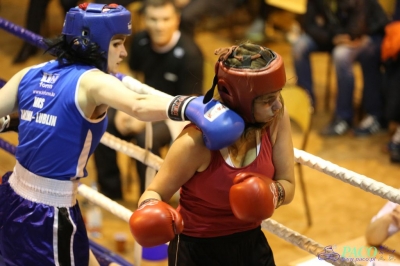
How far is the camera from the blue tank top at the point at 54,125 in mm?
2221

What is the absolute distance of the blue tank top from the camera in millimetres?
2221

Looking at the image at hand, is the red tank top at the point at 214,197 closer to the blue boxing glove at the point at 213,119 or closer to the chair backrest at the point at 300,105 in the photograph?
the blue boxing glove at the point at 213,119

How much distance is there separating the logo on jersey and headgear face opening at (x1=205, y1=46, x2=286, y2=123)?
578 millimetres

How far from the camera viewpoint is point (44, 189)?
230 centimetres

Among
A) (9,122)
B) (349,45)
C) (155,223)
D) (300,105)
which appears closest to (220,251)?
(155,223)

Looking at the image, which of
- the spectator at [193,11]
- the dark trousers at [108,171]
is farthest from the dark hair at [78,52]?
the spectator at [193,11]

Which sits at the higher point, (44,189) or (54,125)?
(54,125)

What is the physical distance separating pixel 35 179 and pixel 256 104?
82 cm

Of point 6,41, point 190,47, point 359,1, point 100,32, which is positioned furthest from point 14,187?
point 6,41

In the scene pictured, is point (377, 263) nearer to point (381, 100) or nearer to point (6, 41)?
point (381, 100)

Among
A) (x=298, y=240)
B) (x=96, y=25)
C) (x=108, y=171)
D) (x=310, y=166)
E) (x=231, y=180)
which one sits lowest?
(x=108, y=171)

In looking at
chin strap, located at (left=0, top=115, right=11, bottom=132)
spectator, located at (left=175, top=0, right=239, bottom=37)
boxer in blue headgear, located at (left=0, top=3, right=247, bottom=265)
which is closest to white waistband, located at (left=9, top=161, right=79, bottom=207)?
boxer in blue headgear, located at (left=0, top=3, right=247, bottom=265)

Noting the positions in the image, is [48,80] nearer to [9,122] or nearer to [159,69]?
[9,122]

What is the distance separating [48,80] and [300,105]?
1.86 meters
